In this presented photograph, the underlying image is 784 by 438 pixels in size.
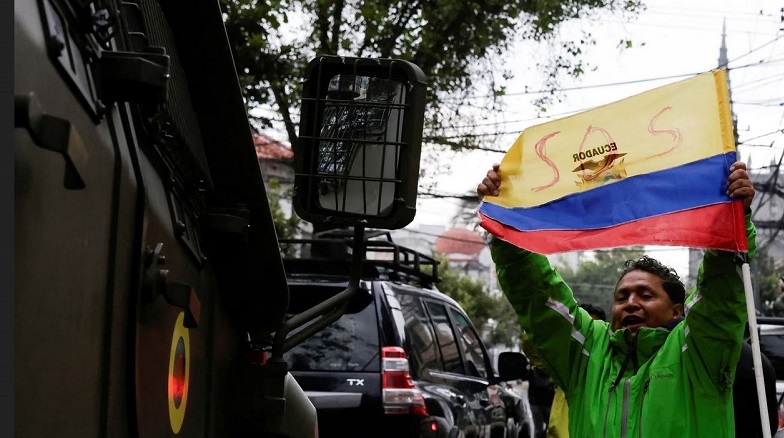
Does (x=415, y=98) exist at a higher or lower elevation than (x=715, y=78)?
lower

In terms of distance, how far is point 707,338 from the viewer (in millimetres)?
3537

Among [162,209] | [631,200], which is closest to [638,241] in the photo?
[631,200]

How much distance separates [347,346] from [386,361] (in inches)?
10.9

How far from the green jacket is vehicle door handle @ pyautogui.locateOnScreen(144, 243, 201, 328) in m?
2.11

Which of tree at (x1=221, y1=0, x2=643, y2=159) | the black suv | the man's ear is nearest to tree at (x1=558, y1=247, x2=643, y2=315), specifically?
tree at (x1=221, y1=0, x2=643, y2=159)

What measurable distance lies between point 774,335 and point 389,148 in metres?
A: 7.17

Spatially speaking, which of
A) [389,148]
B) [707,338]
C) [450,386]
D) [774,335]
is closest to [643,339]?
[707,338]

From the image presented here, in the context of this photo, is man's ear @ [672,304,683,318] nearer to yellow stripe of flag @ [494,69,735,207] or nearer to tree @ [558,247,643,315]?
→ yellow stripe of flag @ [494,69,735,207]

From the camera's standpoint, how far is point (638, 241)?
12.0ft

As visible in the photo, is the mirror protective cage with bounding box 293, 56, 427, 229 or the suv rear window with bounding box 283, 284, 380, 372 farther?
the suv rear window with bounding box 283, 284, 380, 372

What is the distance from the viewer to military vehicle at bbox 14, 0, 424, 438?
130 centimetres

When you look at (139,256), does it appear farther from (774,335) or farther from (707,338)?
(774,335)

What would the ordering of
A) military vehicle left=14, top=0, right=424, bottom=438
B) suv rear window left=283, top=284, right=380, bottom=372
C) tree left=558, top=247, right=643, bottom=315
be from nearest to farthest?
military vehicle left=14, top=0, right=424, bottom=438 < suv rear window left=283, top=284, right=380, bottom=372 < tree left=558, top=247, right=643, bottom=315

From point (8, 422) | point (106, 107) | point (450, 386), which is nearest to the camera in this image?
point (8, 422)
